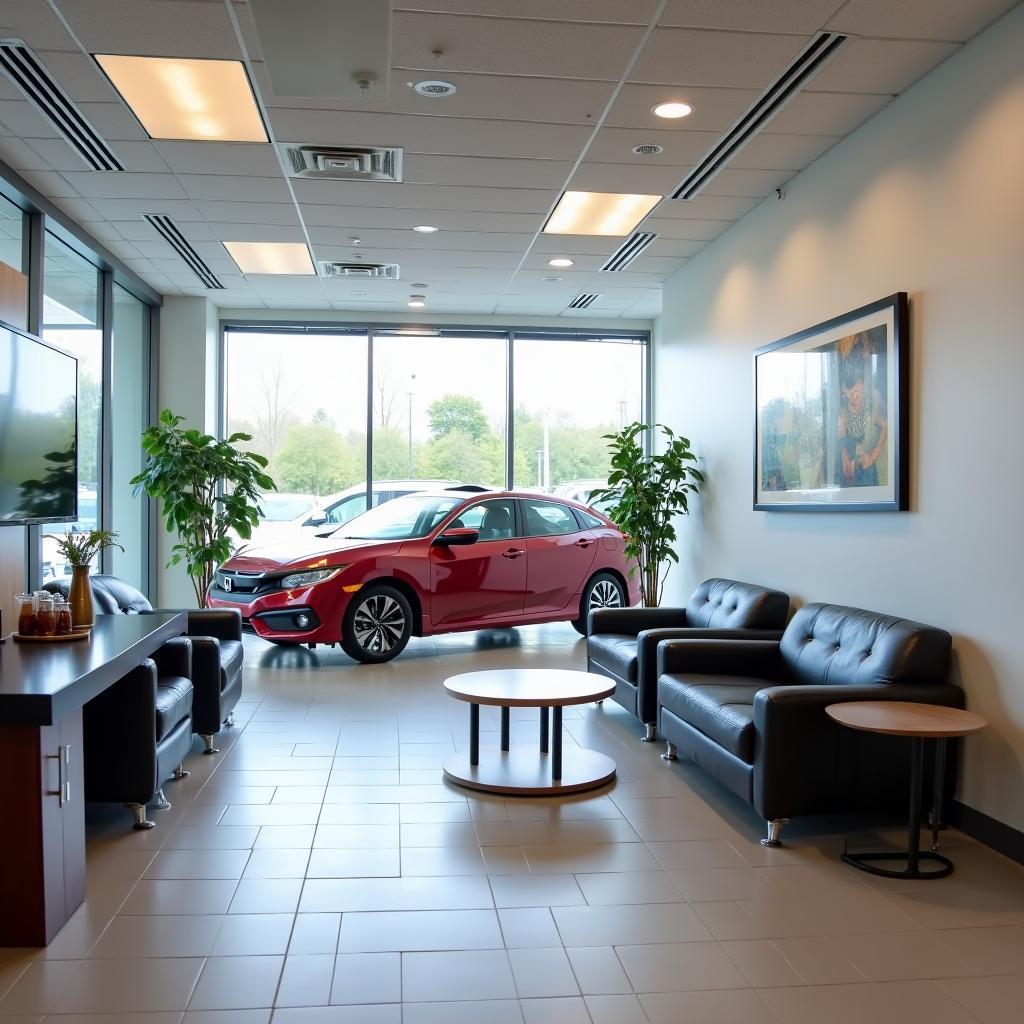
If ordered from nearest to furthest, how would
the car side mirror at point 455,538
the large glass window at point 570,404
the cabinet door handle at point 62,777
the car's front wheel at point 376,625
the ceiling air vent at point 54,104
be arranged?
the cabinet door handle at point 62,777, the ceiling air vent at point 54,104, the car's front wheel at point 376,625, the car side mirror at point 455,538, the large glass window at point 570,404

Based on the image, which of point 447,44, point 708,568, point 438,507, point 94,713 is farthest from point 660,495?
point 94,713

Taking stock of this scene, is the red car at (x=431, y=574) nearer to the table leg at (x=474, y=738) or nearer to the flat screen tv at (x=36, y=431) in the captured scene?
the flat screen tv at (x=36, y=431)

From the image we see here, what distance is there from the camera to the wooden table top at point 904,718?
3.11 metres

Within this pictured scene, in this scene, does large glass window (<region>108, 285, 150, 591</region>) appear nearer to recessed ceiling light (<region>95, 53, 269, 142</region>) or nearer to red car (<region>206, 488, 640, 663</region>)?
red car (<region>206, 488, 640, 663</region>)

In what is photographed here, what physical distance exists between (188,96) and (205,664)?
2.54 m

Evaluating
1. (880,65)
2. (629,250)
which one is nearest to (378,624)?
(629,250)

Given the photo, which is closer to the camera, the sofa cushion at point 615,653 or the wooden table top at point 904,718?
the wooden table top at point 904,718

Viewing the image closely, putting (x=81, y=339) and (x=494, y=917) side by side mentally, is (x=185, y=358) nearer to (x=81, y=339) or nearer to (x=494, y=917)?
(x=81, y=339)

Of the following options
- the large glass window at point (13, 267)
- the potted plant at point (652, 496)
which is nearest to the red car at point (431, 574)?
the potted plant at point (652, 496)

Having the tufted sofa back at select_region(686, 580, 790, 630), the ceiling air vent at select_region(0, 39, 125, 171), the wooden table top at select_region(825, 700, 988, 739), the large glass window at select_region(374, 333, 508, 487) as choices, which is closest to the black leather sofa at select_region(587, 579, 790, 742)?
the tufted sofa back at select_region(686, 580, 790, 630)

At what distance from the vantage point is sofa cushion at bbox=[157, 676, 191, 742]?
373 centimetres

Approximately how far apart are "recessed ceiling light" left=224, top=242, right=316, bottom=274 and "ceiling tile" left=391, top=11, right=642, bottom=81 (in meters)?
3.24

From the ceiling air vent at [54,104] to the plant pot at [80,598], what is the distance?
2048mm

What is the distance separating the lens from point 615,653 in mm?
5398
